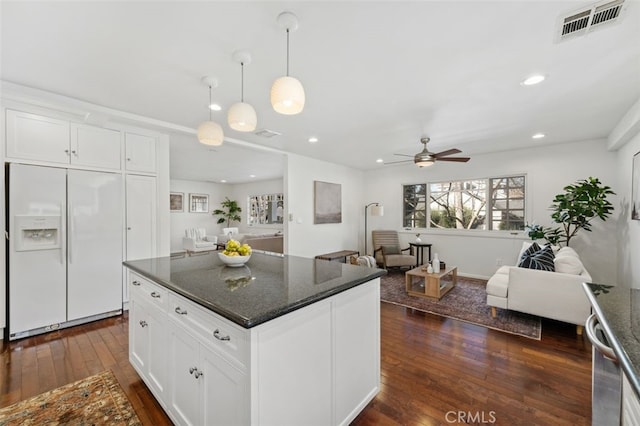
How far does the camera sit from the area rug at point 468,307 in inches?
121

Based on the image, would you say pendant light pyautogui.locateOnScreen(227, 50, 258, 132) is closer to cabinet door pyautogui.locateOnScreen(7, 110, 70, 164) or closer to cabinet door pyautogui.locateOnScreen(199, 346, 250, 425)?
cabinet door pyautogui.locateOnScreen(199, 346, 250, 425)

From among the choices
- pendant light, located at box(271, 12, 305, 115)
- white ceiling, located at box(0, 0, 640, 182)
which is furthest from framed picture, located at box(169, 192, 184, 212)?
pendant light, located at box(271, 12, 305, 115)

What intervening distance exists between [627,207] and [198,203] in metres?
10.8

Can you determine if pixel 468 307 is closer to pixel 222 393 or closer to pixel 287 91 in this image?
pixel 222 393

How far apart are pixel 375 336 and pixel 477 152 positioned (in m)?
4.84

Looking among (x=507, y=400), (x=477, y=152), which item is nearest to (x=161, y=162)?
(x=507, y=400)

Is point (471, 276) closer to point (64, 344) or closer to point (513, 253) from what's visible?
point (513, 253)

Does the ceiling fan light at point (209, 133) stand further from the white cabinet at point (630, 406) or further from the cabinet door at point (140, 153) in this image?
the white cabinet at point (630, 406)

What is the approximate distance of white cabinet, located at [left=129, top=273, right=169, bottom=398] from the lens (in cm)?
172

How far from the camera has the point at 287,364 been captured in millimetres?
1265

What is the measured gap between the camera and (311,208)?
5789 millimetres

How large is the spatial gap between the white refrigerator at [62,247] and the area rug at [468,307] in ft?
12.4

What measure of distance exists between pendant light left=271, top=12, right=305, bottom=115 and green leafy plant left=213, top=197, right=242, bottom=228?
9.33 meters

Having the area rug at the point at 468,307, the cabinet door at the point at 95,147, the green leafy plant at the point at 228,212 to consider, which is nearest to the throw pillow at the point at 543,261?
the area rug at the point at 468,307
